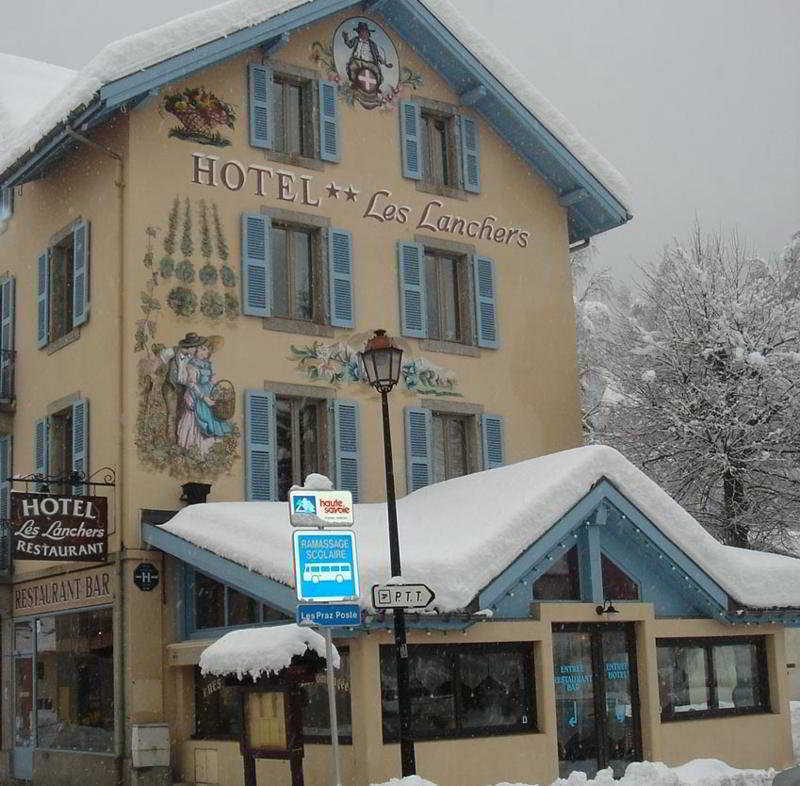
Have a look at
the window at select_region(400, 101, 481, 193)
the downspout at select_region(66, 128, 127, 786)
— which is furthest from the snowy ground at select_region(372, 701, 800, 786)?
the window at select_region(400, 101, 481, 193)

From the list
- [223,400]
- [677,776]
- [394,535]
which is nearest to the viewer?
[394,535]

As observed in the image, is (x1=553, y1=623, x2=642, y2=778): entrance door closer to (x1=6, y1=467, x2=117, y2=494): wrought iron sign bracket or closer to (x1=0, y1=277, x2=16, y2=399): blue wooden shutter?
(x1=6, y1=467, x2=117, y2=494): wrought iron sign bracket

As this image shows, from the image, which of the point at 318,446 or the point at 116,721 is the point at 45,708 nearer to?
the point at 116,721

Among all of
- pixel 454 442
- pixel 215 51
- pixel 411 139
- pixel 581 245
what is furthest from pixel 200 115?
pixel 581 245

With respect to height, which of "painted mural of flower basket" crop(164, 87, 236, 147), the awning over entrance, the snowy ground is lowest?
the snowy ground

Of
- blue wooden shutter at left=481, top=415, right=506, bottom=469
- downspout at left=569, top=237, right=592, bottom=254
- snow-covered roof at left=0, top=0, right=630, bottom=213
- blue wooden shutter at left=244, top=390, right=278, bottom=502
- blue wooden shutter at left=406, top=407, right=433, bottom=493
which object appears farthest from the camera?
downspout at left=569, top=237, right=592, bottom=254

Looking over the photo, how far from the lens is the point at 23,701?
830 inches

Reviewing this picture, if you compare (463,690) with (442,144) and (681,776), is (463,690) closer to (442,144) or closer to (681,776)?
(681,776)

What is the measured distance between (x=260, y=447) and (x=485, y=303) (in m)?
4.83

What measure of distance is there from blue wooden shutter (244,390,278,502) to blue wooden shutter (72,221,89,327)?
2.73m

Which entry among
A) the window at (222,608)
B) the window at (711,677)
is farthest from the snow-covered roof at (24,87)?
the window at (711,677)

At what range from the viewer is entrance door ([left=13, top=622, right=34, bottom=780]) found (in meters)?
20.7

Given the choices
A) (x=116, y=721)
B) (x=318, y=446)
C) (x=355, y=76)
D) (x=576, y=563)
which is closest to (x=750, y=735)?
(x=576, y=563)

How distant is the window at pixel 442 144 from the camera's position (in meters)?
21.9
